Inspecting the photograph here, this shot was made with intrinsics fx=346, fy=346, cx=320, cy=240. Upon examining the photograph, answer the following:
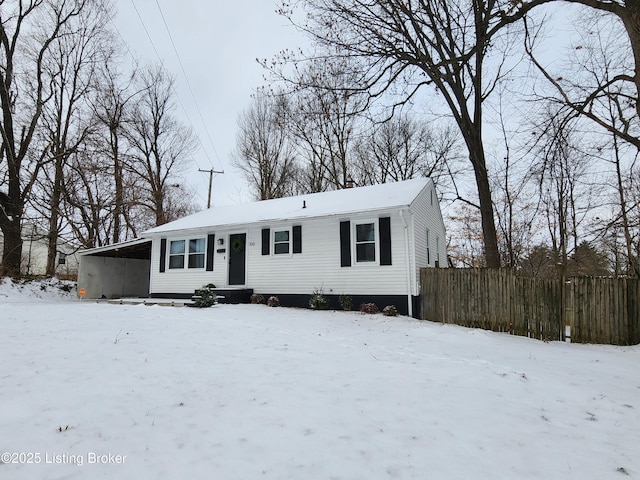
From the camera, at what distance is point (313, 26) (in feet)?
28.5

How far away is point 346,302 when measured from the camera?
1105cm

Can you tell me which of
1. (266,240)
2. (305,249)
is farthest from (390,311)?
(266,240)

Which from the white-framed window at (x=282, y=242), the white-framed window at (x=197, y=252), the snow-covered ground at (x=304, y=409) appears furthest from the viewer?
the white-framed window at (x=197, y=252)

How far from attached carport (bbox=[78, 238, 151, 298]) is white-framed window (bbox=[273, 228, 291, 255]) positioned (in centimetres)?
625

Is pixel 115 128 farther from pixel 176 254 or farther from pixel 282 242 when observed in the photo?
pixel 282 242

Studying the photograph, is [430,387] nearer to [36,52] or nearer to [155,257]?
[155,257]

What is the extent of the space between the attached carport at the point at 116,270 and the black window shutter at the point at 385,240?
10.3 m

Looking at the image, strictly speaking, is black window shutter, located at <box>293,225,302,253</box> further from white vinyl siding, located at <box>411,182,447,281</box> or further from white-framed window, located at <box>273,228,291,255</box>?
white vinyl siding, located at <box>411,182,447,281</box>

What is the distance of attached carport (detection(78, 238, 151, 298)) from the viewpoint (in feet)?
51.1

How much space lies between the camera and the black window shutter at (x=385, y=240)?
1079cm

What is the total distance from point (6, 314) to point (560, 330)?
12657 millimetres

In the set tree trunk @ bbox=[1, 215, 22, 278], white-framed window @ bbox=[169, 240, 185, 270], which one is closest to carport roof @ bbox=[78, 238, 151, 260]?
white-framed window @ bbox=[169, 240, 185, 270]

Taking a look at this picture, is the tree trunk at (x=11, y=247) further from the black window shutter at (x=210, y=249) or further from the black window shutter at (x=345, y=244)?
the black window shutter at (x=345, y=244)

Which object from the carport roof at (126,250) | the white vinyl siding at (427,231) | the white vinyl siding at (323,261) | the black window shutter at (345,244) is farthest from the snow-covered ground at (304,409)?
the carport roof at (126,250)
